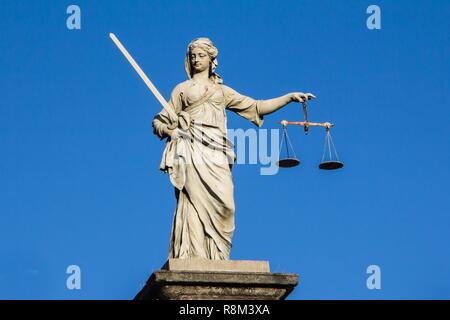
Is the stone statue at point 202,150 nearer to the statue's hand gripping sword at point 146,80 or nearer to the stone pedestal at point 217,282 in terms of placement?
the statue's hand gripping sword at point 146,80

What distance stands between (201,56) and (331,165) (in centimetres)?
412

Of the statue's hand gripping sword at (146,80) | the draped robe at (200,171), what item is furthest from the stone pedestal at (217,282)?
the statue's hand gripping sword at (146,80)

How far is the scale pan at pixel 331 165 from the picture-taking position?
28.9m

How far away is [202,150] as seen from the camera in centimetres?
2581

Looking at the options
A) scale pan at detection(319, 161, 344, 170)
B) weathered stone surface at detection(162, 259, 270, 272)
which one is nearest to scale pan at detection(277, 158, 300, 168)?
scale pan at detection(319, 161, 344, 170)

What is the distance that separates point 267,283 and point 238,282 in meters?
0.50

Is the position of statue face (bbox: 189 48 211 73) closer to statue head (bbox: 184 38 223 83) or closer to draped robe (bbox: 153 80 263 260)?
statue head (bbox: 184 38 223 83)

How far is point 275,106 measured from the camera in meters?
26.8

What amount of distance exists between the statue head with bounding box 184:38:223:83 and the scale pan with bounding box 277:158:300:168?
2495mm

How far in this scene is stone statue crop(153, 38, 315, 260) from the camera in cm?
2520

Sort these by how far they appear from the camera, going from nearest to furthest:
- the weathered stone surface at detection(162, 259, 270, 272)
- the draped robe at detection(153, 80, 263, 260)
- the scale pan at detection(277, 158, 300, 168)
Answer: the weathered stone surface at detection(162, 259, 270, 272), the draped robe at detection(153, 80, 263, 260), the scale pan at detection(277, 158, 300, 168)

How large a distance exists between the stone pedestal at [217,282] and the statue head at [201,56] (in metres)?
4.13

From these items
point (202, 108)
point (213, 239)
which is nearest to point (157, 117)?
point (202, 108)

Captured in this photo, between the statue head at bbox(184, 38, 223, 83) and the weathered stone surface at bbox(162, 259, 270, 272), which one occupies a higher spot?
the statue head at bbox(184, 38, 223, 83)
